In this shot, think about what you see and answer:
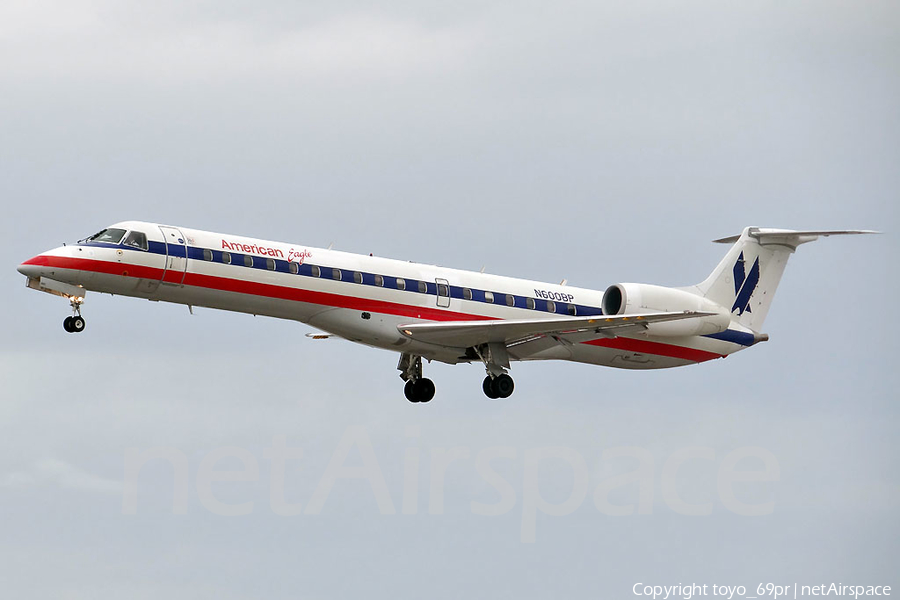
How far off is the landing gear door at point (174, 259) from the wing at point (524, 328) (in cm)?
594

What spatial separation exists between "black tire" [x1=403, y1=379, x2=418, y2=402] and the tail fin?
8984mm

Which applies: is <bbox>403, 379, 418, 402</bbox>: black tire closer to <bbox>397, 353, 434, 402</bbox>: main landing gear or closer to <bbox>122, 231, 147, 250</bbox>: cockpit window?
<bbox>397, 353, 434, 402</bbox>: main landing gear

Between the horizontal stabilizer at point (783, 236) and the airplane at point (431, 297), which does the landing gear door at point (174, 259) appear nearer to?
the airplane at point (431, 297)

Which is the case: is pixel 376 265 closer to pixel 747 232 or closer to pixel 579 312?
pixel 579 312

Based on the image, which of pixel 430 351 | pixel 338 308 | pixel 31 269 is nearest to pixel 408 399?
pixel 430 351

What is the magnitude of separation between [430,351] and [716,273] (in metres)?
9.81

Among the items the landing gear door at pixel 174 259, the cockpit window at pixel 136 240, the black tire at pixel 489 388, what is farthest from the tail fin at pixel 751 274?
the cockpit window at pixel 136 240

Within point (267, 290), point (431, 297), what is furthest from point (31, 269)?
point (431, 297)

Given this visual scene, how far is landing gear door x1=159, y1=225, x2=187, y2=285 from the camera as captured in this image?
1347 inches

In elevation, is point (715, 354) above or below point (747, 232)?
below

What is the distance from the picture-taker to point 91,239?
3419 centimetres

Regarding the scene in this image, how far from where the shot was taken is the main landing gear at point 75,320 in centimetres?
3341

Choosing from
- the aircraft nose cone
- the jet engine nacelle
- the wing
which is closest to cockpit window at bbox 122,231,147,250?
the aircraft nose cone

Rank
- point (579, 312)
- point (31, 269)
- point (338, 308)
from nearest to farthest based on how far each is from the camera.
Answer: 1. point (31, 269)
2. point (338, 308)
3. point (579, 312)
